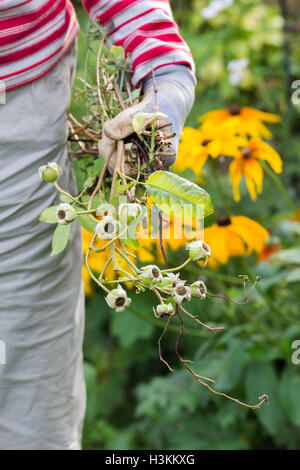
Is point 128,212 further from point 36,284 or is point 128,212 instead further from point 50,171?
point 36,284

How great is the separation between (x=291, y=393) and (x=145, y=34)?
2.92 ft

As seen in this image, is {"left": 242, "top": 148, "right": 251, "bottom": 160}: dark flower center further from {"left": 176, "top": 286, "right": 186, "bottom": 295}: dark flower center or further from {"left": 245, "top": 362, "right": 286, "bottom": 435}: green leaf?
{"left": 176, "top": 286, "right": 186, "bottom": 295}: dark flower center

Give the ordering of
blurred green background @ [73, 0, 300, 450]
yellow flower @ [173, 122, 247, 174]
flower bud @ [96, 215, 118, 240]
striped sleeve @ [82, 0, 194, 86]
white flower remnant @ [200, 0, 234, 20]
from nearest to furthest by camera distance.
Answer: flower bud @ [96, 215, 118, 240]
striped sleeve @ [82, 0, 194, 86]
yellow flower @ [173, 122, 247, 174]
blurred green background @ [73, 0, 300, 450]
white flower remnant @ [200, 0, 234, 20]

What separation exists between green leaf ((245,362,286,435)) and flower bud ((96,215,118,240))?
89 centimetres

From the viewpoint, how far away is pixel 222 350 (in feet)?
4.87

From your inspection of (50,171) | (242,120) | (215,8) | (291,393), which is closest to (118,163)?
(50,171)

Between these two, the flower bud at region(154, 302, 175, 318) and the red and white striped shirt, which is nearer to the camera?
the flower bud at region(154, 302, 175, 318)

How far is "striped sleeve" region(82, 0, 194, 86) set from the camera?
0.85 metres

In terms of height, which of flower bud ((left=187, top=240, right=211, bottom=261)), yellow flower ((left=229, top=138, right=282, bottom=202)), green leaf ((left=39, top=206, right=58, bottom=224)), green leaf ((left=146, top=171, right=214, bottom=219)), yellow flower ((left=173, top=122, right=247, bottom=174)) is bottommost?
yellow flower ((left=229, top=138, right=282, bottom=202))

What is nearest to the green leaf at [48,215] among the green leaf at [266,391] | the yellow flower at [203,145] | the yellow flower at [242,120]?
the yellow flower at [203,145]

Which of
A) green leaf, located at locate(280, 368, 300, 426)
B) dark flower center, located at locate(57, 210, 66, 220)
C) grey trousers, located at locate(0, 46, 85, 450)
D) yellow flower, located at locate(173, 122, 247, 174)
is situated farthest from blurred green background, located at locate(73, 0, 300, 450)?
dark flower center, located at locate(57, 210, 66, 220)

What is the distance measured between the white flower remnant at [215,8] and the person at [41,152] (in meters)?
1.57

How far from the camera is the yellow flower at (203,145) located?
46.3 inches

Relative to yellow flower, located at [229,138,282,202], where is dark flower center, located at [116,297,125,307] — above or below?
above
